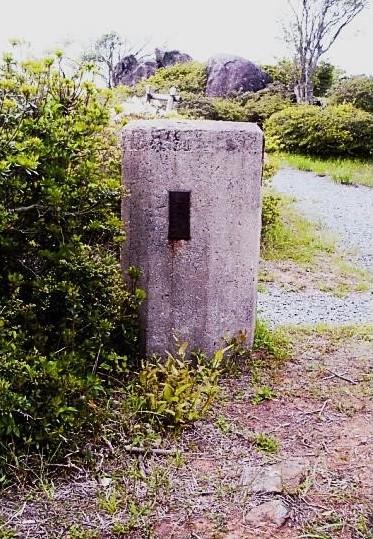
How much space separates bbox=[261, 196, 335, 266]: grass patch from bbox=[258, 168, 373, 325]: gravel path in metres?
0.26

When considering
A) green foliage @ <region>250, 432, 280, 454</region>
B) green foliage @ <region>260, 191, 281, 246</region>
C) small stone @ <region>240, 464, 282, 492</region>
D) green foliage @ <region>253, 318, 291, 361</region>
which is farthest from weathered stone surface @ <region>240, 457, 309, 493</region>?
green foliage @ <region>260, 191, 281, 246</region>

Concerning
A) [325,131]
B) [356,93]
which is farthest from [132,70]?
[325,131]

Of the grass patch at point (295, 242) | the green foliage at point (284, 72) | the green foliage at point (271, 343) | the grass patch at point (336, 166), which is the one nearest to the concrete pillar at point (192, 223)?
the green foliage at point (271, 343)

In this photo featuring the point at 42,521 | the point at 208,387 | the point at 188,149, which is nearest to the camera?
the point at 42,521

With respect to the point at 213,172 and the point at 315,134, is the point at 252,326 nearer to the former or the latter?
the point at 213,172

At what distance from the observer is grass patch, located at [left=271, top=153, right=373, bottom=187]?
11523mm

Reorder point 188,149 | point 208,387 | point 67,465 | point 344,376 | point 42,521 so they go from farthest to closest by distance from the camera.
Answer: point 344,376
point 188,149
point 208,387
point 67,465
point 42,521

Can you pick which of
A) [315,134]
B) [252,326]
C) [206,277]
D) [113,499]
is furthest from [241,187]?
[315,134]

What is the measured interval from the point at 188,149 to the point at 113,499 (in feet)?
5.35

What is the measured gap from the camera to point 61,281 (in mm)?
2707

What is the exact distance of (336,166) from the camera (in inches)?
499

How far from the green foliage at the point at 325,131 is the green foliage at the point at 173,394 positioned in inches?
399

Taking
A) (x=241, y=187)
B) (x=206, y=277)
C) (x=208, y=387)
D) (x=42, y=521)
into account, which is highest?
(x=241, y=187)

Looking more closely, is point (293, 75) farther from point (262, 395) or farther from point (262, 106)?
point (262, 395)
